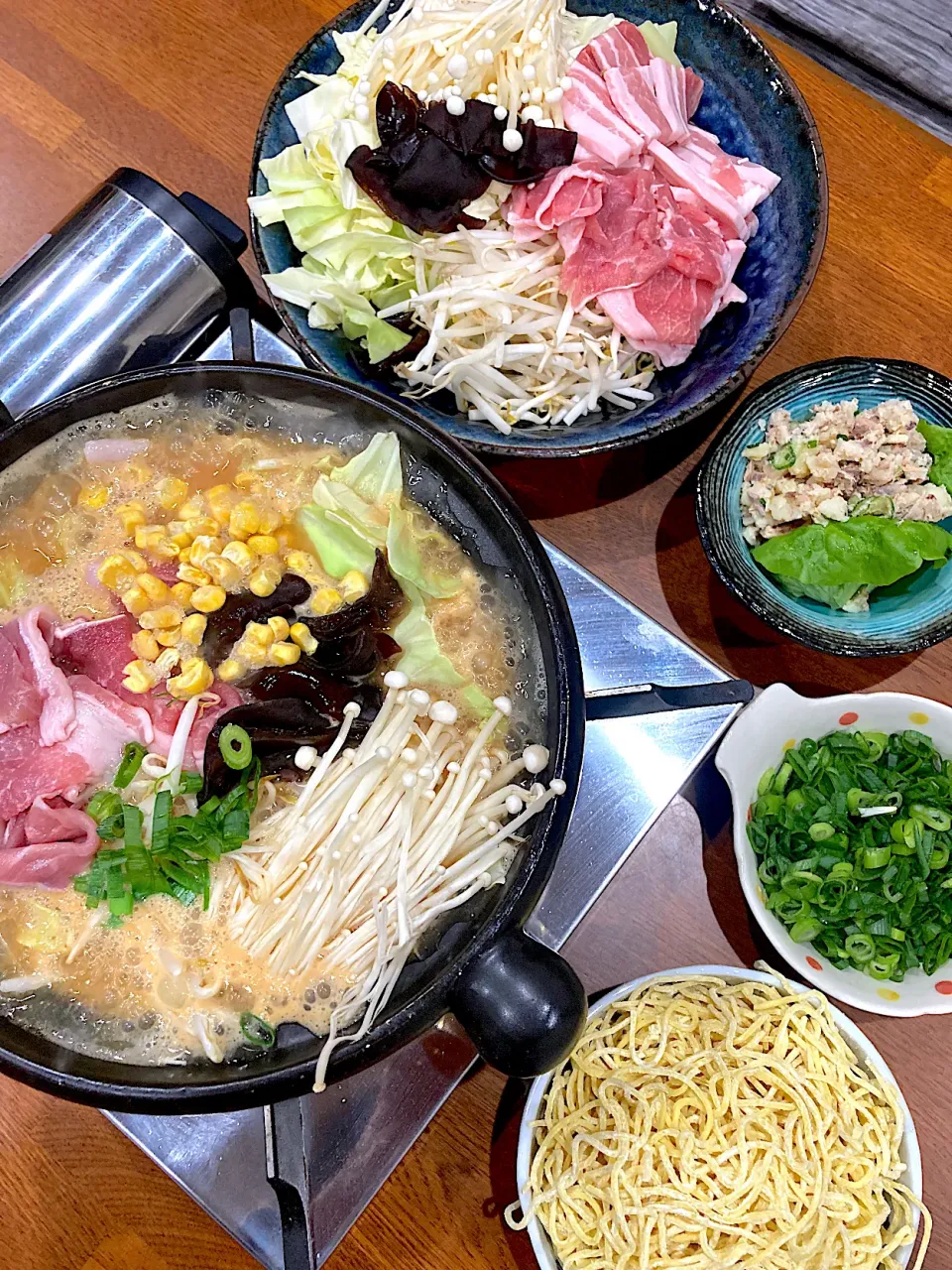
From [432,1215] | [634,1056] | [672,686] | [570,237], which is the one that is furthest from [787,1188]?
[570,237]

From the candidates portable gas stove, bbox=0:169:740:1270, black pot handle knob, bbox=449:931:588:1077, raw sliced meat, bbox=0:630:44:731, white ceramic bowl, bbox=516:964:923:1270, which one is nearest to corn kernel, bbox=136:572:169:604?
raw sliced meat, bbox=0:630:44:731

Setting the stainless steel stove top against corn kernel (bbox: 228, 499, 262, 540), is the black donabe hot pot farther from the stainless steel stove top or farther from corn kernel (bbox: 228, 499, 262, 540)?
the stainless steel stove top

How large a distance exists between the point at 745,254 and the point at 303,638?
1.24m

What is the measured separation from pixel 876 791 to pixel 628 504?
794 millimetres

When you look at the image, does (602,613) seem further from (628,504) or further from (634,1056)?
(634,1056)

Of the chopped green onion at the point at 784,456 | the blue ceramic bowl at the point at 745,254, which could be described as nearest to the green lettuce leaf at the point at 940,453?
the chopped green onion at the point at 784,456

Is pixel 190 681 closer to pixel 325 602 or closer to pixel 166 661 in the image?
pixel 166 661

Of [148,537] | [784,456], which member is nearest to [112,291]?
[148,537]

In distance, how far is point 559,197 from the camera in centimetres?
183

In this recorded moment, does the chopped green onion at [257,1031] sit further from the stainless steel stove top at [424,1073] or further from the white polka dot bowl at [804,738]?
the white polka dot bowl at [804,738]

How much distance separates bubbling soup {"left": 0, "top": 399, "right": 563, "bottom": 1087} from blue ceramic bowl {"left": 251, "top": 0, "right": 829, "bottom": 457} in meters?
0.47

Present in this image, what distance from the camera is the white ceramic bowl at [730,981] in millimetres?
1752

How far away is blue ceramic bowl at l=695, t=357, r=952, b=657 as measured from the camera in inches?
71.3

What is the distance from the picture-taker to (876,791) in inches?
75.5
